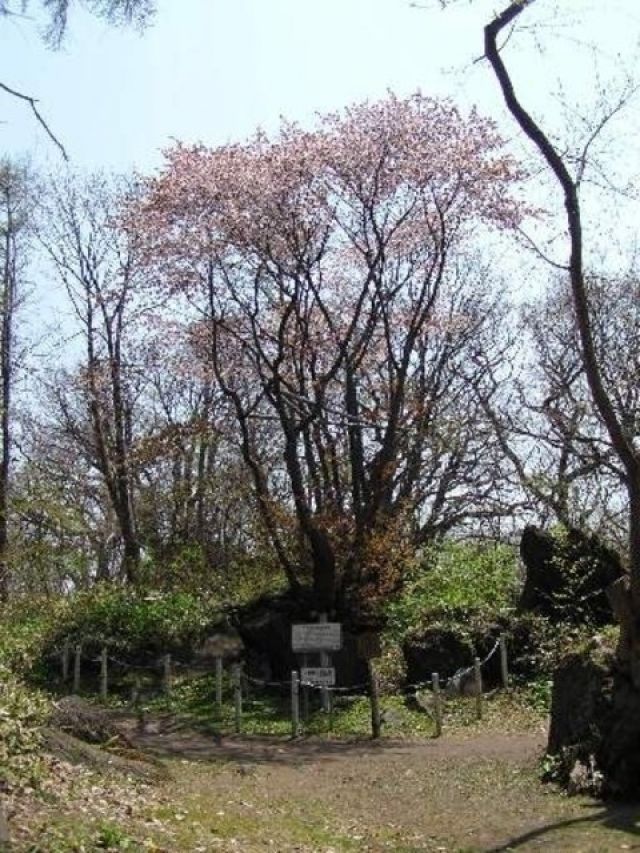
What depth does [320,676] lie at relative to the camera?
58.2ft

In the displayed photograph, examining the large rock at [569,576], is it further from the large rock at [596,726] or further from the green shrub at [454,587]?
the large rock at [596,726]

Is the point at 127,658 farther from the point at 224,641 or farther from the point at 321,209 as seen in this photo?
the point at 321,209

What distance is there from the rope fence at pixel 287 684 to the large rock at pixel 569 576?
1.68m

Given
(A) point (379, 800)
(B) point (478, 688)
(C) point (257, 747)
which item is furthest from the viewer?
(B) point (478, 688)

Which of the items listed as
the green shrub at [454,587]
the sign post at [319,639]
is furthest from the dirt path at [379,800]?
the green shrub at [454,587]

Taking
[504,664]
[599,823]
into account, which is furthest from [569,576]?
[599,823]

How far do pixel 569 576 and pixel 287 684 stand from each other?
596 centimetres

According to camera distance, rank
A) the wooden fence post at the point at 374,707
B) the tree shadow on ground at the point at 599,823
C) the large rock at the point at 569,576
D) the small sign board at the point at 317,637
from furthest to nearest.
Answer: the large rock at the point at 569,576 < the small sign board at the point at 317,637 < the wooden fence post at the point at 374,707 < the tree shadow on ground at the point at 599,823

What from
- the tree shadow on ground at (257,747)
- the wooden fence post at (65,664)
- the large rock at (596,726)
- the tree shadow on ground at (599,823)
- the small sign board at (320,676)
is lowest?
the tree shadow on ground at (599,823)

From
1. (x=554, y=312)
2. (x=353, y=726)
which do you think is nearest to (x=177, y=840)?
(x=353, y=726)

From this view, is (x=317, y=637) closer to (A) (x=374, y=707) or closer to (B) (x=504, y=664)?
(A) (x=374, y=707)

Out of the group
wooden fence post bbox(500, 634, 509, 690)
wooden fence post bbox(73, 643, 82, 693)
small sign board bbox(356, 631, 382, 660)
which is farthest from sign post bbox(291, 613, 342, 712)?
wooden fence post bbox(73, 643, 82, 693)

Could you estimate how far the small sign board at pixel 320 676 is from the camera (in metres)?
17.7

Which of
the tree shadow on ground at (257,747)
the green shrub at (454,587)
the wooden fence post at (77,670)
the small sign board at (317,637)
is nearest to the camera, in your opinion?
the tree shadow on ground at (257,747)
